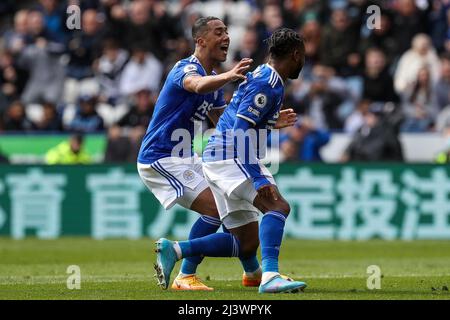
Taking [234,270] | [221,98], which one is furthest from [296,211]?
[221,98]

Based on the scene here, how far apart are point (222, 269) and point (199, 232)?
2815 millimetres

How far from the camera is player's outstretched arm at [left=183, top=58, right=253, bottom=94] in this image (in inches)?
360

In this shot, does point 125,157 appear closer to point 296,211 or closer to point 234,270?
point 296,211

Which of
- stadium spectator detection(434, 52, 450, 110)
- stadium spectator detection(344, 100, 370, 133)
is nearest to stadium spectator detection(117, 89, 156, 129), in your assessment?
stadium spectator detection(344, 100, 370, 133)

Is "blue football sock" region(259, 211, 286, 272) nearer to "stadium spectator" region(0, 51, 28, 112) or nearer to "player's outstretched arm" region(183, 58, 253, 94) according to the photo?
"player's outstretched arm" region(183, 58, 253, 94)

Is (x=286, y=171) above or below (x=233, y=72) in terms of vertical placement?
below

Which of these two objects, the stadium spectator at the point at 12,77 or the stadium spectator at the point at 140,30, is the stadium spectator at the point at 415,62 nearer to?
the stadium spectator at the point at 140,30

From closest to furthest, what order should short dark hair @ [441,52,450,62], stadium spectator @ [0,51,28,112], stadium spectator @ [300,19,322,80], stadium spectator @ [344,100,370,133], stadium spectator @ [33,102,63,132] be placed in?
stadium spectator @ [344,100,370,133] < short dark hair @ [441,52,450,62] < stadium spectator @ [300,19,322,80] < stadium spectator @ [33,102,63,132] < stadium spectator @ [0,51,28,112]

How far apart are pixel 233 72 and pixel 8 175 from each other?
419 inches

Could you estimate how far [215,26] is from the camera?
1022 cm

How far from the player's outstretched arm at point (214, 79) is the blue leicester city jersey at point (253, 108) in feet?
0.68

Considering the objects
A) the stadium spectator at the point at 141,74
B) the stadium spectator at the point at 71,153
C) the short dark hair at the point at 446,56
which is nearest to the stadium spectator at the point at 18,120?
the stadium spectator at the point at 71,153

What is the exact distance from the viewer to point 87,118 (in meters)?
21.2

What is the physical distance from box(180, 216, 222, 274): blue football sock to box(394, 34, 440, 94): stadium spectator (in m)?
10.7
